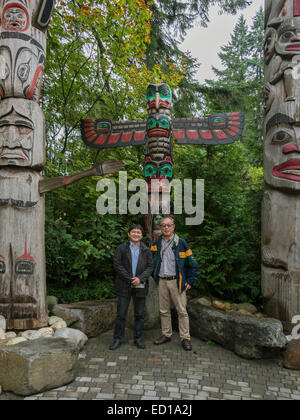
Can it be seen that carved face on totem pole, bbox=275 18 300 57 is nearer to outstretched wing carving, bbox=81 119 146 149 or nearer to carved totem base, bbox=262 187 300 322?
carved totem base, bbox=262 187 300 322

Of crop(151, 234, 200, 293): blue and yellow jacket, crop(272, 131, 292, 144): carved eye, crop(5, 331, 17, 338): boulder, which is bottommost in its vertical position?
crop(5, 331, 17, 338): boulder

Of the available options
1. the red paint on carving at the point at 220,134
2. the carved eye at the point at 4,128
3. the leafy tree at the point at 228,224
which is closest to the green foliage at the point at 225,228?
the leafy tree at the point at 228,224

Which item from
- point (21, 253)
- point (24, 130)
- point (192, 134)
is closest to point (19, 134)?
point (24, 130)

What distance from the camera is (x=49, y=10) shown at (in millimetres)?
4137

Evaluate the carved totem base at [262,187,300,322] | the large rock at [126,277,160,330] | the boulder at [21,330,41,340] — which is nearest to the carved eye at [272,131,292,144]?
the carved totem base at [262,187,300,322]

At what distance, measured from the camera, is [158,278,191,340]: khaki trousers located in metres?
3.95

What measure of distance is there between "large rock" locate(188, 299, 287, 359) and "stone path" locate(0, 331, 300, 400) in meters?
0.11

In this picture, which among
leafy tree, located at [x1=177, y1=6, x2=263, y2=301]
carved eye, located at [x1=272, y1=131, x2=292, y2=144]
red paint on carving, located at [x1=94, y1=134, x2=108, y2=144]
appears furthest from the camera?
red paint on carving, located at [x1=94, y1=134, x2=108, y2=144]

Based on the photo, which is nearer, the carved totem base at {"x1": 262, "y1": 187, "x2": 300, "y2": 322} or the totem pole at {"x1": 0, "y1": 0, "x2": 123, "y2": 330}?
the totem pole at {"x1": 0, "y1": 0, "x2": 123, "y2": 330}

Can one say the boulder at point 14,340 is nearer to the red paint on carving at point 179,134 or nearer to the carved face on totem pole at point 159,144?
the carved face on totem pole at point 159,144

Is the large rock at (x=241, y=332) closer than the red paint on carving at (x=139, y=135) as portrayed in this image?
Yes

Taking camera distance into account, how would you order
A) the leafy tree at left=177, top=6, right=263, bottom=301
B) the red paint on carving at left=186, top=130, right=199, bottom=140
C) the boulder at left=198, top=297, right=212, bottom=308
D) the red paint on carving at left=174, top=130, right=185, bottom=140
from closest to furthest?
the boulder at left=198, top=297, right=212, bottom=308
the leafy tree at left=177, top=6, right=263, bottom=301
the red paint on carving at left=186, top=130, right=199, bottom=140
the red paint on carving at left=174, top=130, right=185, bottom=140

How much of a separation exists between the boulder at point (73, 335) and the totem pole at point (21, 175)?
0.24 metres

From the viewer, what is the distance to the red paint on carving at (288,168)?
397 cm
